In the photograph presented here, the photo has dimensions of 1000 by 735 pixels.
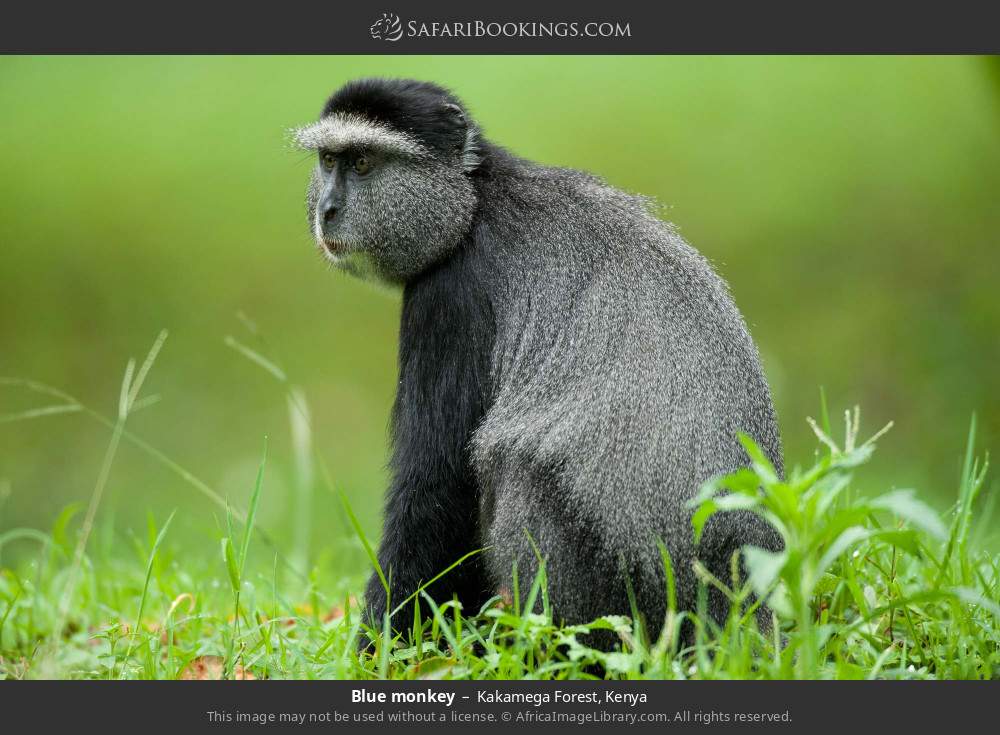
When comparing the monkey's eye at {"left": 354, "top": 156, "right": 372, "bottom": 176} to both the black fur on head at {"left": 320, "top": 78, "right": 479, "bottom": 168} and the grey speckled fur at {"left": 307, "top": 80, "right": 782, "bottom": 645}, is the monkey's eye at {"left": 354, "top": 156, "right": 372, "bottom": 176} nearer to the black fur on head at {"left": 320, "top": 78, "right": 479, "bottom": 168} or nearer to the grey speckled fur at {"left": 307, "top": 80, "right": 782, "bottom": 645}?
the grey speckled fur at {"left": 307, "top": 80, "right": 782, "bottom": 645}

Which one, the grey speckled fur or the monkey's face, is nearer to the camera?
the grey speckled fur

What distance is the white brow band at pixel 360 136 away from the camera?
218 inches

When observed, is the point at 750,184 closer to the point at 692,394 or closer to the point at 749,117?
the point at 749,117

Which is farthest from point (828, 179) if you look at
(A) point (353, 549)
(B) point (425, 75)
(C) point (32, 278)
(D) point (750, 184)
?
(C) point (32, 278)

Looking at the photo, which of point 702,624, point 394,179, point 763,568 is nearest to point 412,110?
point 394,179

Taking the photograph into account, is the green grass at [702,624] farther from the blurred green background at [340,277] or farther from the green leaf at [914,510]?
the blurred green background at [340,277]

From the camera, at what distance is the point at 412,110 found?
556cm

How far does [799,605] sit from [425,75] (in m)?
11.4

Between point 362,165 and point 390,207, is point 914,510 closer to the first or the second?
point 390,207

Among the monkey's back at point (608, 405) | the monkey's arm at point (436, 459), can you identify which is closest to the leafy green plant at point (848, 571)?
the monkey's back at point (608, 405)

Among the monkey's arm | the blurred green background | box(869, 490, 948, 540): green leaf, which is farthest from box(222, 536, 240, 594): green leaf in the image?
the blurred green background

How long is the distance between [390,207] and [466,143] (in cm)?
57

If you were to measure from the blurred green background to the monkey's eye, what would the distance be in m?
6.22

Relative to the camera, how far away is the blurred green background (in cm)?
1219
